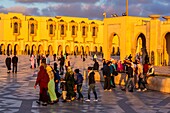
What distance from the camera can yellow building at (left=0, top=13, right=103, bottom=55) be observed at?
7312cm

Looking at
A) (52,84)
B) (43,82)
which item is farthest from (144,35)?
(43,82)

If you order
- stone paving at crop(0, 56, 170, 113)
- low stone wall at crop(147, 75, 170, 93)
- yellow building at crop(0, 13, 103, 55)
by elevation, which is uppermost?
yellow building at crop(0, 13, 103, 55)

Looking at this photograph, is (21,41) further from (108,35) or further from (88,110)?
(88,110)

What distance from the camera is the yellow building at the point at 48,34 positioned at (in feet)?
240

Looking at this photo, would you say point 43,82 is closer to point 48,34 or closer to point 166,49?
point 166,49

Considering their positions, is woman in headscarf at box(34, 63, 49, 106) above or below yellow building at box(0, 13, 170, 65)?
below

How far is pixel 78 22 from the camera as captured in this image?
83250 millimetres

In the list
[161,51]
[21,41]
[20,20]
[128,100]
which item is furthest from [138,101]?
[20,20]

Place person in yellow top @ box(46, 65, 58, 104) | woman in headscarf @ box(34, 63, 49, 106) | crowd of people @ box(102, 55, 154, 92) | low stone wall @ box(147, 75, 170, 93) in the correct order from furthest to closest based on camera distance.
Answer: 1. low stone wall @ box(147, 75, 170, 93)
2. crowd of people @ box(102, 55, 154, 92)
3. person in yellow top @ box(46, 65, 58, 104)
4. woman in headscarf @ box(34, 63, 49, 106)

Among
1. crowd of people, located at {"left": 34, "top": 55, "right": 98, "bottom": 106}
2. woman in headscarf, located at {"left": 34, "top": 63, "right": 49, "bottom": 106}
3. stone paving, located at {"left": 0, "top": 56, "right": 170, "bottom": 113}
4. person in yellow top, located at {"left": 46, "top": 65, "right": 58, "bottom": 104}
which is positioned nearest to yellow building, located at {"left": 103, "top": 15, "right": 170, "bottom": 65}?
stone paving, located at {"left": 0, "top": 56, "right": 170, "bottom": 113}

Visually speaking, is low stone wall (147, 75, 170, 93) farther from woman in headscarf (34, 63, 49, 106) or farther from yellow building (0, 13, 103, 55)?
yellow building (0, 13, 103, 55)

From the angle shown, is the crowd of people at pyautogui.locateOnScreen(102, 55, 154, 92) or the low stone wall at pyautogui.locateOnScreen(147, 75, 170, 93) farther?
the low stone wall at pyautogui.locateOnScreen(147, 75, 170, 93)

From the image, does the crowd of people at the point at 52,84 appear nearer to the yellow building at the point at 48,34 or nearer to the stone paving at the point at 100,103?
the stone paving at the point at 100,103

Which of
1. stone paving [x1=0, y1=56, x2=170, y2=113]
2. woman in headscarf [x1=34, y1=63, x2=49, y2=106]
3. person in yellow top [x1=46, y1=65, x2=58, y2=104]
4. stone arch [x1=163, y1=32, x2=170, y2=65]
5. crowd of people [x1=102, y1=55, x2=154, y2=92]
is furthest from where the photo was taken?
stone arch [x1=163, y1=32, x2=170, y2=65]
